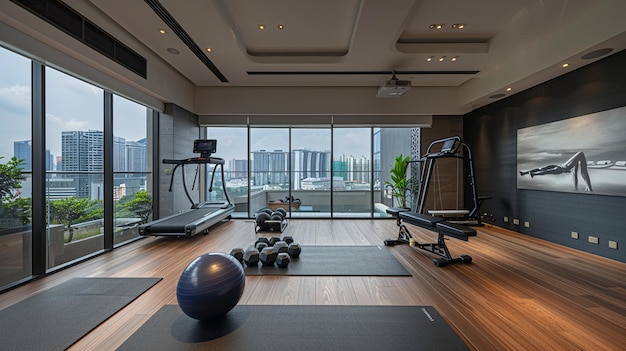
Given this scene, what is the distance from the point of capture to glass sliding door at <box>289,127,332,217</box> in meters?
6.60

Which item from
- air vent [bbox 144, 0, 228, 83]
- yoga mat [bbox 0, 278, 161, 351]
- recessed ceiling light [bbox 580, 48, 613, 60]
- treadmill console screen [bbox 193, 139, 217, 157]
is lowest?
yoga mat [bbox 0, 278, 161, 351]

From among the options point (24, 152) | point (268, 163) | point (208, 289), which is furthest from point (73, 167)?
point (268, 163)

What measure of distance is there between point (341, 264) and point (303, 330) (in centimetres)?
145

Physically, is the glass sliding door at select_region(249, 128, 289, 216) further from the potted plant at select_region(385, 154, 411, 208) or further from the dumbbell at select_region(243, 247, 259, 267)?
the dumbbell at select_region(243, 247, 259, 267)

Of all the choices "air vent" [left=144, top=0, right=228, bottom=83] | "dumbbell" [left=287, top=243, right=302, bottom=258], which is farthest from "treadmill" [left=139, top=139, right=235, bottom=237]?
"dumbbell" [left=287, top=243, right=302, bottom=258]

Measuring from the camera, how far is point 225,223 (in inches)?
A: 239

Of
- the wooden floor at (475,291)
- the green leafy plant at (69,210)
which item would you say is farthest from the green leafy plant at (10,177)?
the wooden floor at (475,291)

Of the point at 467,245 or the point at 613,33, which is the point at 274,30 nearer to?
the point at 613,33

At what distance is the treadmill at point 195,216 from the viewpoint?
4.16 m

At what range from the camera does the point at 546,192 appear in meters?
4.41

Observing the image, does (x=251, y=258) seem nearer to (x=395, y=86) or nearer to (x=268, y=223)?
(x=268, y=223)

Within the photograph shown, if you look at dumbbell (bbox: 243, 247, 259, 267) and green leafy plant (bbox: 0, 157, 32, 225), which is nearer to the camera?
Answer: green leafy plant (bbox: 0, 157, 32, 225)

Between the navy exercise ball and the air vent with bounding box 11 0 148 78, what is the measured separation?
9.64ft

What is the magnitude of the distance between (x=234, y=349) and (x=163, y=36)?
13.2 feet
